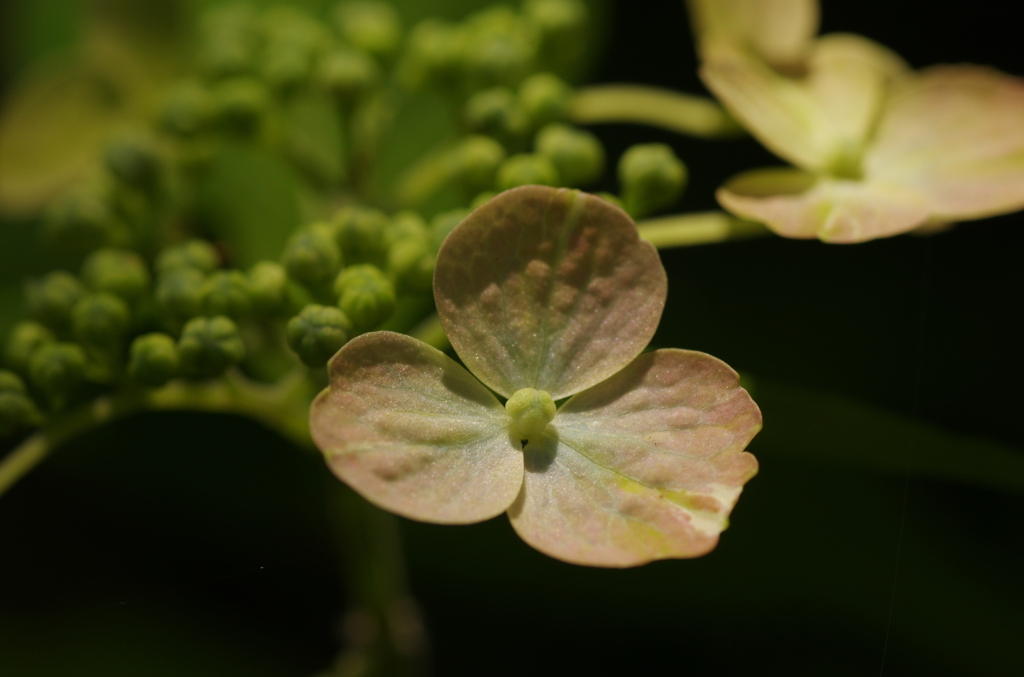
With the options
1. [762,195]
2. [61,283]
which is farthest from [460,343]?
[61,283]

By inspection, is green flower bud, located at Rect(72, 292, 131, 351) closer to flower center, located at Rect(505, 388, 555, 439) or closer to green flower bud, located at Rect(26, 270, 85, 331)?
green flower bud, located at Rect(26, 270, 85, 331)

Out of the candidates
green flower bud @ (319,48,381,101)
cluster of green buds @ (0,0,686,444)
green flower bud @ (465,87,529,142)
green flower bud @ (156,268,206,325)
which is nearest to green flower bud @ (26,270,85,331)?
cluster of green buds @ (0,0,686,444)

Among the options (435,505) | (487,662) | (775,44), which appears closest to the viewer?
(435,505)

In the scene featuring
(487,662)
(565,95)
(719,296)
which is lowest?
(487,662)

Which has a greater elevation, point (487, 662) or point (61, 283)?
point (61, 283)

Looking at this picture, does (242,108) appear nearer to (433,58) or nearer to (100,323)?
(433,58)

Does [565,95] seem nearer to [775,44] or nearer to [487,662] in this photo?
[775,44]

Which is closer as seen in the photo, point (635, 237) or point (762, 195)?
point (635, 237)
